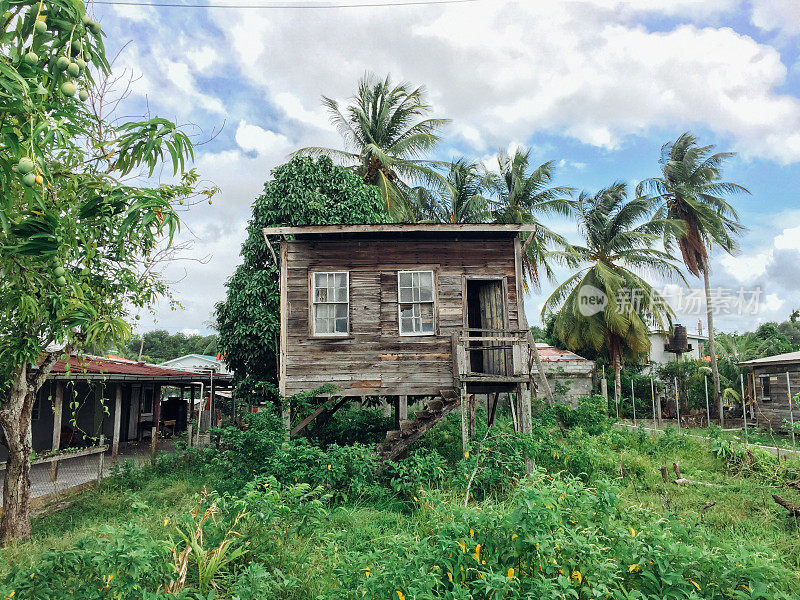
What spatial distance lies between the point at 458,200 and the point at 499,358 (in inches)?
589

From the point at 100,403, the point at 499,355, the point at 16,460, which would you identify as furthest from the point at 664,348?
the point at 16,460

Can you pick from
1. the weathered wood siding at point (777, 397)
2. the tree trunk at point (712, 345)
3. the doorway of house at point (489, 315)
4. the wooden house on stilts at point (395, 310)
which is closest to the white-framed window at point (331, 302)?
the wooden house on stilts at point (395, 310)

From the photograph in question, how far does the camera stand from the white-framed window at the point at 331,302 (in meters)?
12.9

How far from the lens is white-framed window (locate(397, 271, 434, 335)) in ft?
42.3

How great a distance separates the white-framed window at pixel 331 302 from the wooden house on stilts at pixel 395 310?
23 millimetres

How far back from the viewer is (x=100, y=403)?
664 inches

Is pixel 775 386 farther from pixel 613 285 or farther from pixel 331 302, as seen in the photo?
pixel 331 302

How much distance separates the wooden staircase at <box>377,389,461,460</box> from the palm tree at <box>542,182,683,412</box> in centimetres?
1586

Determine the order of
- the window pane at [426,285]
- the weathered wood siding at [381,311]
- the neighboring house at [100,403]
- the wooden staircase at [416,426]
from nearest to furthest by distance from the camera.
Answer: the wooden staircase at [416,426]
the weathered wood siding at [381,311]
the window pane at [426,285]
the neighboring house at [100,403]

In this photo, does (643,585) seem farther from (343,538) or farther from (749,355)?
(749,355)

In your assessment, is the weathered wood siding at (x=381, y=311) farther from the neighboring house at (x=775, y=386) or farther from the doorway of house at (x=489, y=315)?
the neighboring house at (x=775, y=386)

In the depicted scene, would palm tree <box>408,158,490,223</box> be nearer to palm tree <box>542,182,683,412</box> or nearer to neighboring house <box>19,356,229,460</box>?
palm tree <box>542,182,683,412</box>

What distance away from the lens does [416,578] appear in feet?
15.4

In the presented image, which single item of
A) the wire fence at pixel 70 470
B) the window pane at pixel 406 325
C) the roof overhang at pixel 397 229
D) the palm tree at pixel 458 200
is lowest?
the wire fence at pixel 70 470
